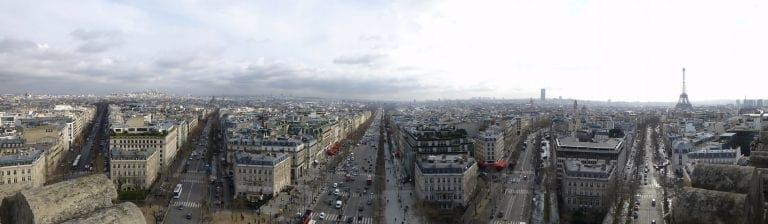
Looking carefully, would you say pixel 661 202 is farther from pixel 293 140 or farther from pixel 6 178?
pixel 6 178

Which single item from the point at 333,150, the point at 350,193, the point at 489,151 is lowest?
the point at 350,193

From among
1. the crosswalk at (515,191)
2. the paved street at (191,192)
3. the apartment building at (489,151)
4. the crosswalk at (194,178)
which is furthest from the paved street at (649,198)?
the crosswalk at (194,178)

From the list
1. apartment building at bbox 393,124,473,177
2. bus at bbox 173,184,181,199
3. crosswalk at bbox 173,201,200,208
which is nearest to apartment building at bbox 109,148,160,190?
bus at bbox 173,184,181,199

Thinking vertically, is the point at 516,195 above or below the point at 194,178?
below

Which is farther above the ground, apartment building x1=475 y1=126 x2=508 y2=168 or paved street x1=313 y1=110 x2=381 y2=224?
→ apartment building x1=475 y1=126 x2=508 y2=168

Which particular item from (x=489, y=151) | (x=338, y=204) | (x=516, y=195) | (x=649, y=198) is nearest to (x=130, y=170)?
(x=338, y=204)

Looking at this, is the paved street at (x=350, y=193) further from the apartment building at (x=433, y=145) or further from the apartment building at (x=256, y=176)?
the apartment building at (x=433, y=145)

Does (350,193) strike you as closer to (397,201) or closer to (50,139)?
(397,201)

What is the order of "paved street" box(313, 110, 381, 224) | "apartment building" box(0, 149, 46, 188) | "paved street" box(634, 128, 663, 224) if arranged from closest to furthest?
"paved street" box(634, 128, 663, 224) → "paved street" box(313, 110, 381, 224) → "apartment building" box(0, 149, 46, 188)

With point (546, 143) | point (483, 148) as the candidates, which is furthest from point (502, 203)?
point (546, 143)

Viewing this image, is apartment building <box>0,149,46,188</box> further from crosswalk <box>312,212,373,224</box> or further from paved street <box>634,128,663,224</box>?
paved street <box>634,128,663,224</box>

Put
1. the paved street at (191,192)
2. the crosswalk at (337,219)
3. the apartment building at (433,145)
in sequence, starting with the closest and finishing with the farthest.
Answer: the crosswalk at (337,219)
the paved street at (191,192)
the apartment building at (433,145)
